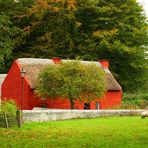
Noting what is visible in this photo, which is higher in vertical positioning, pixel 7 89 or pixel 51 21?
pixel 51 21

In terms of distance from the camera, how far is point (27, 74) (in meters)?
61.8

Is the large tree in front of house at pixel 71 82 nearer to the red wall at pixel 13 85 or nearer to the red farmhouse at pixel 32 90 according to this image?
the red farmhouse at pixel 32 90

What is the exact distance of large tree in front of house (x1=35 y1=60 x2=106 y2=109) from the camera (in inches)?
2219

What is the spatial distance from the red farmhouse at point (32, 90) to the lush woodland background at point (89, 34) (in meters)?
8.62

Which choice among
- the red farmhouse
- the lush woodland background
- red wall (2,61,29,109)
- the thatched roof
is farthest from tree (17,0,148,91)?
red wall (2,61,29,109)

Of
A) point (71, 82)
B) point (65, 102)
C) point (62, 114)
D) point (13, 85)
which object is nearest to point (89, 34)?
point (13, 85)

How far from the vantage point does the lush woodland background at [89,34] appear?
7662 centimetres

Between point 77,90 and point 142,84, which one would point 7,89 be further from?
point 142,84

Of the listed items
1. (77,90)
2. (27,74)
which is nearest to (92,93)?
(77,90)

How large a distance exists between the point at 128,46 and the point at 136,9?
542 centimetres

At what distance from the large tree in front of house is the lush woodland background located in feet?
56.6

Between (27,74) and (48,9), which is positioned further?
(48,9)

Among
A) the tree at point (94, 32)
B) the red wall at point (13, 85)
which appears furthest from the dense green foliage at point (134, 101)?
the red wall at point (13, 85)

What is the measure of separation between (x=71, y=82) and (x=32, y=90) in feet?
20.8
